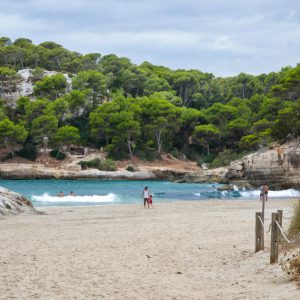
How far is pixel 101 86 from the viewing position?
76250 mm

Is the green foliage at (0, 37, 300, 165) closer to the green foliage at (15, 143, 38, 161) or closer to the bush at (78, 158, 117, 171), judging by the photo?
the green foliage at (15, 143, 38, 161)

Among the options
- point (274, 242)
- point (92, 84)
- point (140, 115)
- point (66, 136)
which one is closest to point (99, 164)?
point (66, 136)

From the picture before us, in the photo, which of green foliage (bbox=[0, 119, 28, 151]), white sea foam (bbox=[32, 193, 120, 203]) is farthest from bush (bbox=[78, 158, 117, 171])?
white sea foam (bbox=[32, 193, 120, 203])

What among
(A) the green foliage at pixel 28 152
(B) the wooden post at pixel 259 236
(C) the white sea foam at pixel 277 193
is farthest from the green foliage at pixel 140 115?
(B) the wooden post at pixel 259 236

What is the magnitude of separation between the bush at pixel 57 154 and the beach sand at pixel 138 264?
50375mm

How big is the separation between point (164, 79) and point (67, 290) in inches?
3303

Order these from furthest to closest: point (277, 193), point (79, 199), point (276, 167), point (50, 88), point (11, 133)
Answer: point (50, 88) → point (11, 133) → point (276, 167) → point (277, 193) → point (79, 199)

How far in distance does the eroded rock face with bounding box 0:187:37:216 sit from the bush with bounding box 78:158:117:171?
38853 millimetres

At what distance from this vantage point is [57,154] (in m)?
65.8

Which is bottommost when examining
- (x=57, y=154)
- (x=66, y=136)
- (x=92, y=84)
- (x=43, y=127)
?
(x=57, y=154)

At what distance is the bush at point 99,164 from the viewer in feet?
202

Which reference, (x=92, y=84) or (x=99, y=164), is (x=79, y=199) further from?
(x=92, y=84)

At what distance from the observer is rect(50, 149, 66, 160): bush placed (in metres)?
65.3

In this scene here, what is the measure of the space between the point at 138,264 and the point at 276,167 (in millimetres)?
34342
